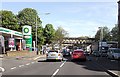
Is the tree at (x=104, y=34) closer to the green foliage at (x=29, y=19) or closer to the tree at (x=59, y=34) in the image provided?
the tree at (x=59, y=34)

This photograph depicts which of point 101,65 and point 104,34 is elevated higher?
point 104,34

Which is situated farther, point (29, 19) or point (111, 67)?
point (29, 19)

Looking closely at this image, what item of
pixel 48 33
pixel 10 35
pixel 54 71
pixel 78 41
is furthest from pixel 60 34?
pixel 54 71

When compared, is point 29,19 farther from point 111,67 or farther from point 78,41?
point 111,67

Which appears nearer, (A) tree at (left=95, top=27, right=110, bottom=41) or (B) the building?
(B) the building

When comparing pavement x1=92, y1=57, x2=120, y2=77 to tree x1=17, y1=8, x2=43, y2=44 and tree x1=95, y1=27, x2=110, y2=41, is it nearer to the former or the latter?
tree x1=17, y1=8, x2=43, y2=44

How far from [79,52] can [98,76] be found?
23474mm

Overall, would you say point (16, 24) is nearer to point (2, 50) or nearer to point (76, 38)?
point (2, 50)

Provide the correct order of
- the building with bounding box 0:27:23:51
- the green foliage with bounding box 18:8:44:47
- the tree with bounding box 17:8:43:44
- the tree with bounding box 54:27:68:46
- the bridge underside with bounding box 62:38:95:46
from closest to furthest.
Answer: the building with bounding box 0:27:23:51 < the green foliage with bounding box 18:8:44:47 < the tree with bounding box 17:8:43:44 < the tree with bounding box 54:27:68:46 < the bridge underside with bounding box 62:38:95:46

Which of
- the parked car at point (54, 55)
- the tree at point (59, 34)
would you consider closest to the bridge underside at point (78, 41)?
the tree at point (59, 34)

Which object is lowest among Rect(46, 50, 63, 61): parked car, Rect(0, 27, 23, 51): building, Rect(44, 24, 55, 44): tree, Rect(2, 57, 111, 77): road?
Rect(2, 57, 111, 77): road

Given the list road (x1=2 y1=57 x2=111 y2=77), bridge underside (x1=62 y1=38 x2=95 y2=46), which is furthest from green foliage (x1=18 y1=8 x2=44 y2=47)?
road (x1=2 y1=57 x2=111 y2=77)

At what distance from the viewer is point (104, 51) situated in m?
70.0

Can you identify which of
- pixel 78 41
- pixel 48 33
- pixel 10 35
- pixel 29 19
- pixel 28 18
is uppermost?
pixel 28 18
